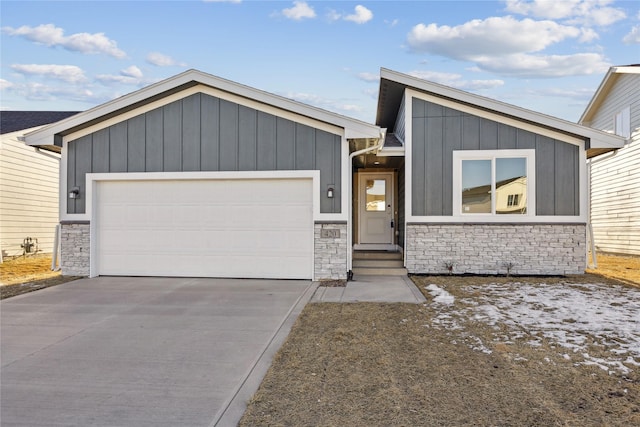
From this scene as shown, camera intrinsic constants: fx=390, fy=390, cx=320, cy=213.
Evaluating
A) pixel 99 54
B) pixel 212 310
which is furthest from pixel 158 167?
pixel 99 54

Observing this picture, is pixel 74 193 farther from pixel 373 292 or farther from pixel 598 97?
A: pixel 598 97

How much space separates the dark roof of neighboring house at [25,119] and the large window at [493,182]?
1271cm

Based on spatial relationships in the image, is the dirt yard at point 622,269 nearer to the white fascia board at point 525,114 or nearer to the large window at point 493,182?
the large window at point 493,182

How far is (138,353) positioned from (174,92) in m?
5.88

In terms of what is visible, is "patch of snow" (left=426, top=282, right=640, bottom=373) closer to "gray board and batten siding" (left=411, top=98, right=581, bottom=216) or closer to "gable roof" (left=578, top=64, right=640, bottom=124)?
"gray board and batten siding" (left=411, top=98, right=581, bottom=216)

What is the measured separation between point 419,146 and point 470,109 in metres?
1.32

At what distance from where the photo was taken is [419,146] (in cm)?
859

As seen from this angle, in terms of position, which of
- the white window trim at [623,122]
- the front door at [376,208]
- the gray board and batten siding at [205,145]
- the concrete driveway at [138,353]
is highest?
the white window trim at [623,122]

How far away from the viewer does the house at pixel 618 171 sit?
11.8 metres

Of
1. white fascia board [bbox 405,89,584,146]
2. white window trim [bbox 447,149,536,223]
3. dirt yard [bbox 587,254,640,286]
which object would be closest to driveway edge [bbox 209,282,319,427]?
white window trim [bbox 447,149,536,223]

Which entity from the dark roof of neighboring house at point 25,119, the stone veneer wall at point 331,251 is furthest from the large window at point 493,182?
the dark roof of neighboring house at point 25,119

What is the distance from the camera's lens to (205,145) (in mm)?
8039

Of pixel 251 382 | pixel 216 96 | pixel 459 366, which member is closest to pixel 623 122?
pixel 216 96

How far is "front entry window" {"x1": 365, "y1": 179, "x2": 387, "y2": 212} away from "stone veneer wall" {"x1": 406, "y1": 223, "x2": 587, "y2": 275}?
2.62m
